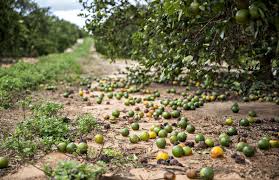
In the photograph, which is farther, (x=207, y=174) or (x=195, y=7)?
(x=207, y=174)

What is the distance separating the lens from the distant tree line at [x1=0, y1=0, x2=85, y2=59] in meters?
Answer: 15.0

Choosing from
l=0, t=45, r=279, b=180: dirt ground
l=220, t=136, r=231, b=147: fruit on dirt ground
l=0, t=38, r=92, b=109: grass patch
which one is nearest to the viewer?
l=0, t=45, r=279, b=180: dirt ground

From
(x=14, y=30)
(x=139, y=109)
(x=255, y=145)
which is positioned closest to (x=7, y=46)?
(x=14, y=30)

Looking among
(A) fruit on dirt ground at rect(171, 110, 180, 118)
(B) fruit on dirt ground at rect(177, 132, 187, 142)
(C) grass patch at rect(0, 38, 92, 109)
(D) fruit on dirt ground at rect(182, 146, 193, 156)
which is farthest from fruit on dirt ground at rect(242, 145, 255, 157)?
(C) grass patch at rect(0, 38, 92, 109)

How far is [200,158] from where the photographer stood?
179 inches

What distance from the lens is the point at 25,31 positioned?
1773cm

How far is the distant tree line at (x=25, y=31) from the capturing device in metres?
15.0

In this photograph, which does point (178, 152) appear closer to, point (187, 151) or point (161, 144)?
point (187, 151)

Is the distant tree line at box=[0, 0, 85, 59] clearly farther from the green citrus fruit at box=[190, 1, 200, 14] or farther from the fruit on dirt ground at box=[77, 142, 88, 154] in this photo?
the green citrus fruit at box=[190, 1, 200, 14]

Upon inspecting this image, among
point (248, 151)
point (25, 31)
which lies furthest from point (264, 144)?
point (25, 31)

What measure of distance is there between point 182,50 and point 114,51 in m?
6.24

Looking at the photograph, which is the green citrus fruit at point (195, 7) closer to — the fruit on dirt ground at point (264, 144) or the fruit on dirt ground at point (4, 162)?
the fruit on dirt ground at point (264, 144)

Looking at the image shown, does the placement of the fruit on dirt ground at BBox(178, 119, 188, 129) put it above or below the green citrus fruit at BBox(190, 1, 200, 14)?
below

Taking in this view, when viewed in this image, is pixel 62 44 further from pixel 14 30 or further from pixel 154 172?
pixel 154 172
